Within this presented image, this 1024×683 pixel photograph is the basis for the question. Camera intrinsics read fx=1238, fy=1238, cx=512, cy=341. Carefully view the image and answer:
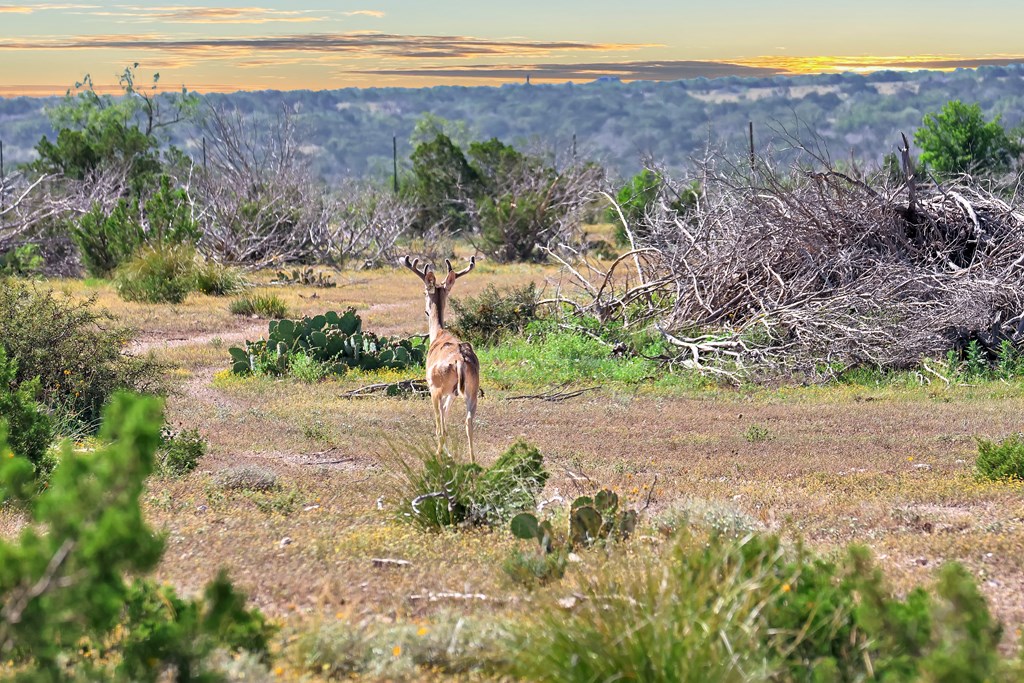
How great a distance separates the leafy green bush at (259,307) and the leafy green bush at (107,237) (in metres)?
5.49

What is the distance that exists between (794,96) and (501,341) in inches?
7299

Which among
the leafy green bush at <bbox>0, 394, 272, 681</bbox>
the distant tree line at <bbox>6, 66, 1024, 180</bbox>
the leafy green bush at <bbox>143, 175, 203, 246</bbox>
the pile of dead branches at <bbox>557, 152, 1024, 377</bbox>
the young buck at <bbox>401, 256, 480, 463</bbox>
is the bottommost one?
the distant tree line at <bbox>6, 66, 1024, 180</bbox>

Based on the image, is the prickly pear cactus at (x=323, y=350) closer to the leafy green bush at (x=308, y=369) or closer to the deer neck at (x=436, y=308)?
the leafy green bush at (x=308, y=369)

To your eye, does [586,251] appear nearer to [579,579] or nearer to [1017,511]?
[1017,511]

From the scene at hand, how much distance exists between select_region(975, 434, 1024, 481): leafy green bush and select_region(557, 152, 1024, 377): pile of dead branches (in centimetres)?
511

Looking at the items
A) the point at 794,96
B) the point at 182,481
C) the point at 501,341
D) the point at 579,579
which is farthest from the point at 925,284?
the point at 794,96

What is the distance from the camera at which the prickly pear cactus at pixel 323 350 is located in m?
14.7

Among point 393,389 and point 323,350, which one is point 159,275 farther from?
point 393,389

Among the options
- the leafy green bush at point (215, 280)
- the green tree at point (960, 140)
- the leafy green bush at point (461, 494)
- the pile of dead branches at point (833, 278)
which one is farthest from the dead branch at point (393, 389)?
the green tree at point (960, 140)

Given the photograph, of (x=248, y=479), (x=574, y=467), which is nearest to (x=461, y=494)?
(x=248, y=479)

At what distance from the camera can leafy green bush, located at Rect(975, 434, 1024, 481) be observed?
8438 mm

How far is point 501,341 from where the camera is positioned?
1678cm

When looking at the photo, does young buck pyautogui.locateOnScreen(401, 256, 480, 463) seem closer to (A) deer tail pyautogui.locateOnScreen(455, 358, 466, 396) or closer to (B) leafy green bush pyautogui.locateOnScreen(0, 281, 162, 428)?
(A) deer tail pyautogui.locateOnScreen(455, 358, 466, 396)

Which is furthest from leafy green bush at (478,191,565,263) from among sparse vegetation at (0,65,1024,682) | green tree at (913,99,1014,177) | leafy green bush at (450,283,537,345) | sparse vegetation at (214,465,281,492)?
sparse vegetation at (214,465,281,492)
